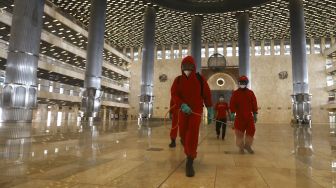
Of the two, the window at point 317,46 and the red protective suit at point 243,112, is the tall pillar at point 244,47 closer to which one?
the window at point 317,46

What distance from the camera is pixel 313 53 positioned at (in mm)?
40656

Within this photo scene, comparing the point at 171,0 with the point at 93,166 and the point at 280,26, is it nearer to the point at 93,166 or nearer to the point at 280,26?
the point at 280,26

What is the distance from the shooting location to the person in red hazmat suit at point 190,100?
3508 millimetres

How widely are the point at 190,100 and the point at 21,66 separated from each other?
14659 mm

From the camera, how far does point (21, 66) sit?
1493 cm

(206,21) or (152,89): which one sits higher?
(206,21)

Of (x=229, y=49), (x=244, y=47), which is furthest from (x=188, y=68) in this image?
(x=229, y=49)

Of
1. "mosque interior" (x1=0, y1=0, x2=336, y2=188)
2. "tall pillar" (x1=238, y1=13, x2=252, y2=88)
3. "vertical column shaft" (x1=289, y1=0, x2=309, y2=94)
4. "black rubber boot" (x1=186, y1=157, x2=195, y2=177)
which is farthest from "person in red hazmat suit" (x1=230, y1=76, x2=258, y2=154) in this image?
"tall pillar" (x1=238, y1=13, x2=252, y2=88)

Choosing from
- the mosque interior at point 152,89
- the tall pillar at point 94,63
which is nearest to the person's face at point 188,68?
the mosque interior at point 152,89

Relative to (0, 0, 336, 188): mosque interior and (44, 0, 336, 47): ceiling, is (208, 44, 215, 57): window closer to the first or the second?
(0, 0, 336, 188): mosque interior

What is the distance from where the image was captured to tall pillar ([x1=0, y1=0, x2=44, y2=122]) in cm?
1466

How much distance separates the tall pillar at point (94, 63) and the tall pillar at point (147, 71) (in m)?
7.04

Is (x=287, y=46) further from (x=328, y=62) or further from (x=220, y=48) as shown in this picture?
(x=220, y=48)

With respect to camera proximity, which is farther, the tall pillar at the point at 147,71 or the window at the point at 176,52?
the window at the point at 176,52
